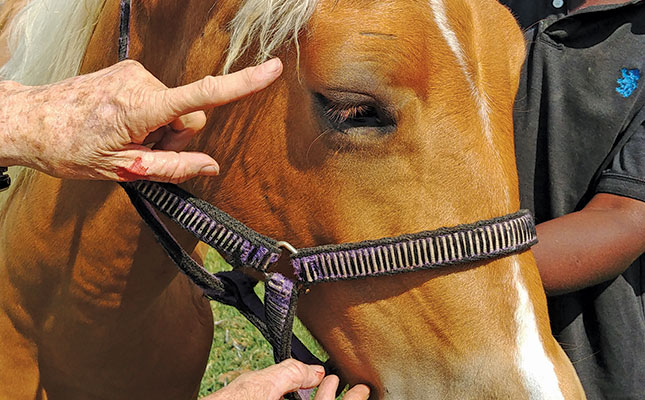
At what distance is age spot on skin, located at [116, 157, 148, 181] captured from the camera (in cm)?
158

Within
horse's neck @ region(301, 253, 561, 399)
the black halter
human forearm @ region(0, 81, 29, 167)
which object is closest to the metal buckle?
the black halter

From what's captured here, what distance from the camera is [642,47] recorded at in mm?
2273

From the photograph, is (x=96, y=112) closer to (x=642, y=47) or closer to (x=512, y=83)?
(x=512, y=83)

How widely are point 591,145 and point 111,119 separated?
1.54 meters

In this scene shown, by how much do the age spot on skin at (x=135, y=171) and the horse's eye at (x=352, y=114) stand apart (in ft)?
1.38

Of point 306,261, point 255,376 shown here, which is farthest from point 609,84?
point 255,376

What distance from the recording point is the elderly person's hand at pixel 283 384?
5.63 feet

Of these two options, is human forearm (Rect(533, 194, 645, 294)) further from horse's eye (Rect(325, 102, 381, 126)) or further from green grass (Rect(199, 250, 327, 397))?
green grass (Rect(199, 250, 327, 397))

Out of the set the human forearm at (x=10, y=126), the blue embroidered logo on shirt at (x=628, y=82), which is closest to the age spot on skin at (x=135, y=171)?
the human forearm at (x=10, y=126)

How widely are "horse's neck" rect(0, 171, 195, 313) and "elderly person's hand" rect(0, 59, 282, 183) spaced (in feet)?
1.26

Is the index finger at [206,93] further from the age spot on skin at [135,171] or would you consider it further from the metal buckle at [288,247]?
the metal buckle at [288,247]

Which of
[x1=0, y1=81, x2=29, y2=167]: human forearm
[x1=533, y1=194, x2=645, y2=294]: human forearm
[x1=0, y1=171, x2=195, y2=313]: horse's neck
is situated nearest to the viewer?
[x1=0, y1=81, x2=29, y2=167]: human forearm

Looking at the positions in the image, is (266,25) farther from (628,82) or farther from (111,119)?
(628,82)

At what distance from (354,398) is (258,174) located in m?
0.58
